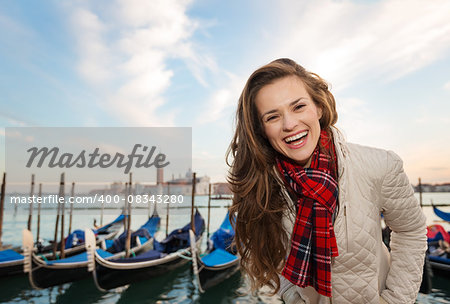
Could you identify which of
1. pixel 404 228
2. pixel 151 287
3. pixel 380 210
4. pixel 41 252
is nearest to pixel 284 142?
pixel 380 210

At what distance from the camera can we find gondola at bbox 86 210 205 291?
23.2 ft

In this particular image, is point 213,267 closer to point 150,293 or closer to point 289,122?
point 150,293

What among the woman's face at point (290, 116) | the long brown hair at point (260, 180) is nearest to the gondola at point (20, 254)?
the long brown hair at point (260, 180)

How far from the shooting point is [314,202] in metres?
1.12

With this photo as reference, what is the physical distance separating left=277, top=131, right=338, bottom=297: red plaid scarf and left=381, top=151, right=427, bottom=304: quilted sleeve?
0.20m

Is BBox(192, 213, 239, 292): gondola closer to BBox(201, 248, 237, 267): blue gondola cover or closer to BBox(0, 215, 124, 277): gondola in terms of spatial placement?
BBox(201, 248, 237, 267): blue gondola cover

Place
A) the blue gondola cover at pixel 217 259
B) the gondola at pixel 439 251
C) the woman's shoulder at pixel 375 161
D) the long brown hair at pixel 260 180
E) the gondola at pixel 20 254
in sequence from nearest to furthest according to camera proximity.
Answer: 1. the woman's shoulder at pixel 375 161
2. the long brown hair at pixel 260 180
3. the blue gondola cover at pixel 217 259
4. the gondola at pixel 439 251
5. the gondola at pixel 20 254

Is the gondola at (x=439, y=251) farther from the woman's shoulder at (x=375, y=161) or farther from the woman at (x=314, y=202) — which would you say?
the woman's shoulder at (x=375, y=161)

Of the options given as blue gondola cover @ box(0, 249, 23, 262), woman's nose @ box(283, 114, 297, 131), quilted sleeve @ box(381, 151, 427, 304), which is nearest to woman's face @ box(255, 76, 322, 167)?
woman's nose @ box(283, 114, 297, 131)

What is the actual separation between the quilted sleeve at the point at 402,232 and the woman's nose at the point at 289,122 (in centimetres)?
38

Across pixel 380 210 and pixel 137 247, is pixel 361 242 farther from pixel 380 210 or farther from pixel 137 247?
pixel 137 247

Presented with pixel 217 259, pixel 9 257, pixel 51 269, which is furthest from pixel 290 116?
pixel 9 257

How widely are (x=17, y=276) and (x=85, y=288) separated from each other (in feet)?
9.85

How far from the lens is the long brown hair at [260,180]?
1.18m
